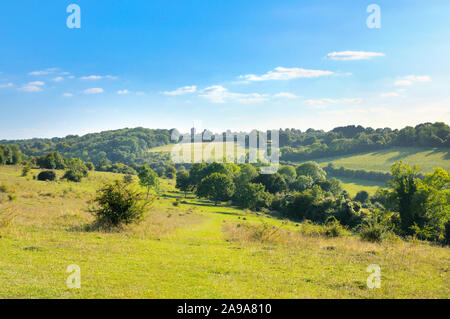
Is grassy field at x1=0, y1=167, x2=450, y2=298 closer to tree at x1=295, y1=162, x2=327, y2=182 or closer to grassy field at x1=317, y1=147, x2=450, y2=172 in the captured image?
tree at x1=295, y1=162, x2=327, y2=182

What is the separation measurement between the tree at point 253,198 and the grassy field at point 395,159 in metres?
60.4

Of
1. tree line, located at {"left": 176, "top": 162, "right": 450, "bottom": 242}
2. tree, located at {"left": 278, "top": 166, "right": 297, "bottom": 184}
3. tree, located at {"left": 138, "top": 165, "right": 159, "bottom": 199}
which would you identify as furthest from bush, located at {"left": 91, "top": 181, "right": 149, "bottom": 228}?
tree, located at {"left": 278, "top": 166, "right": 297, "bottom": 184}

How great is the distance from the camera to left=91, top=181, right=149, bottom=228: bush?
22.6m

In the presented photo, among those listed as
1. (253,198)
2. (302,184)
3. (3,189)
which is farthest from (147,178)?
(302,184)

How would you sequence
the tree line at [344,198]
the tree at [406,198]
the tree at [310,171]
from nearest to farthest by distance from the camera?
the tree line at [344,198]
the tree at [406,198]
the tree at [310,171]

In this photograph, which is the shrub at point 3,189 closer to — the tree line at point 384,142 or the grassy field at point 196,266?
the grassy field at point 196,266

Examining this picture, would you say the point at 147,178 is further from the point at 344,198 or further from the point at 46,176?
the point at 344,198

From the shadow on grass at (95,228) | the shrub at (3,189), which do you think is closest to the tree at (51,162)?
the shrub at (3,189)

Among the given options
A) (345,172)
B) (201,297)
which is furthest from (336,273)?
(345,172)

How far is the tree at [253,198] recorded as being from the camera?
3049 inches

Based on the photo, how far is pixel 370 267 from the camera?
14266 mm

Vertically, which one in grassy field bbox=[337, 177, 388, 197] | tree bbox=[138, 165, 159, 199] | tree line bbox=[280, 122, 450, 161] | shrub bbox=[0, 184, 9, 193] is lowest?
grassy field bbox=[337, 177, 388, 197]

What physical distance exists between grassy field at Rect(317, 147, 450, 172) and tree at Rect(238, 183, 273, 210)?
60.4 meters

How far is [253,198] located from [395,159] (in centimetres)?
7868
